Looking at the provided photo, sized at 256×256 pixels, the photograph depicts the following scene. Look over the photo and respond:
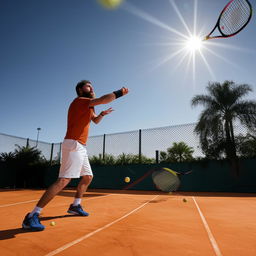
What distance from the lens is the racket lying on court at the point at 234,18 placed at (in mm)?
4477

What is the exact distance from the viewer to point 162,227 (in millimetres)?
2480

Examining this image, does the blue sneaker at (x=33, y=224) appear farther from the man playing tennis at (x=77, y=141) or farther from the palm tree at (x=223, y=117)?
the palm tree at (x=223, y=117)

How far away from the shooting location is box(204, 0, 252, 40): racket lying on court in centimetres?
448

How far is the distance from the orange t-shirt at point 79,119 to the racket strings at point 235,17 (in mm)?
4096

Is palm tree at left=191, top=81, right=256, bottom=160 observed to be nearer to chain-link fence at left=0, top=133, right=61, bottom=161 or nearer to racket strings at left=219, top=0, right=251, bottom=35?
racket strings at left=219, top=0, right=251, bottom=35

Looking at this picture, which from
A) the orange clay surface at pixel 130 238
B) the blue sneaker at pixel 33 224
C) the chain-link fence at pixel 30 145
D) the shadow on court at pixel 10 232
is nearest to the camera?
the orange clay surface at pixel 130 238

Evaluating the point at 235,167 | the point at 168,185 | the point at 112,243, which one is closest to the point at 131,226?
the point at 112,243

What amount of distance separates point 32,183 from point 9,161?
82.8 inches

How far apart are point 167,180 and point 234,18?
25.3 feet

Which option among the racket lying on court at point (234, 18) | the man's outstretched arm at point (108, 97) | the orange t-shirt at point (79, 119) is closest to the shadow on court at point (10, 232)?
the orange t-shirt at point (79, 119)

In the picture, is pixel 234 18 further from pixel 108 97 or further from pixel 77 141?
pixel 77 141

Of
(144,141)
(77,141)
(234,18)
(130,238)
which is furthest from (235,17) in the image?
(144,141)

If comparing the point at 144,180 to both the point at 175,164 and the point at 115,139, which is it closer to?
the point at 175,164

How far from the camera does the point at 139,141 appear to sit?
1223 cm
